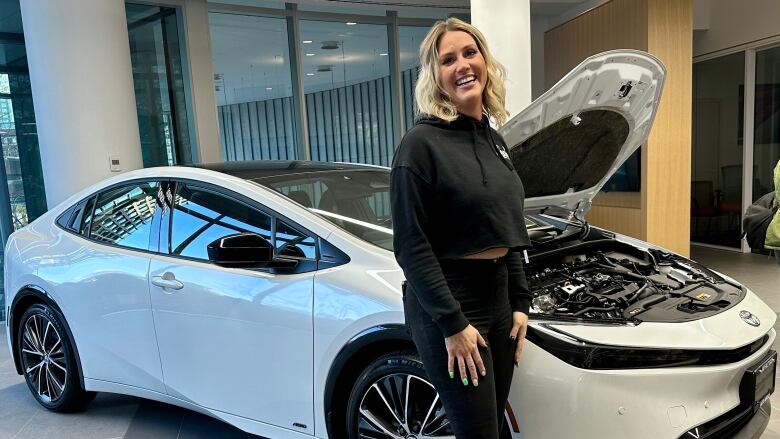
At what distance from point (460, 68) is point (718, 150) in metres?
7.42

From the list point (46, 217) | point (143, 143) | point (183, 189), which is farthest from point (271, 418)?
point (143, 143)

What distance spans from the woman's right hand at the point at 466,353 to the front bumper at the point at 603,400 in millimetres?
288

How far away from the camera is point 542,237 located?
2408 millimetres

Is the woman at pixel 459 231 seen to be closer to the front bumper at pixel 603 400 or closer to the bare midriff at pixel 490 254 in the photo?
the bare midriff at pixel 490 254

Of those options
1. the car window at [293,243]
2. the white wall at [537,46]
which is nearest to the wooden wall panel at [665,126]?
the white wall at [537,46]

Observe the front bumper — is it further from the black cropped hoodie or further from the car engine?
the black cropped hoodie

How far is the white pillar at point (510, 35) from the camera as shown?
446 centimetres

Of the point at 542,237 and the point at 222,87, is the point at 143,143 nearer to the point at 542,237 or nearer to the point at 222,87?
the point at 222,87

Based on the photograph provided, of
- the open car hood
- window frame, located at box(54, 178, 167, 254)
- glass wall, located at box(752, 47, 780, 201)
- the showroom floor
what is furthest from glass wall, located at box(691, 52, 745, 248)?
window frame, located at box(54, 178, 167, 254)

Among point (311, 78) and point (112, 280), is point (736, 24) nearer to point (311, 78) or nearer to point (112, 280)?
point (311, 78)

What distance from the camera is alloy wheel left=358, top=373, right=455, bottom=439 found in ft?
5.69

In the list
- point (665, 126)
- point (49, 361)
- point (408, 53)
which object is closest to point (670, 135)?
point (665, 126)

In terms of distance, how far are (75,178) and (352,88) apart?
4.79 m

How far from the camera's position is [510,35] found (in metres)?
4.50
